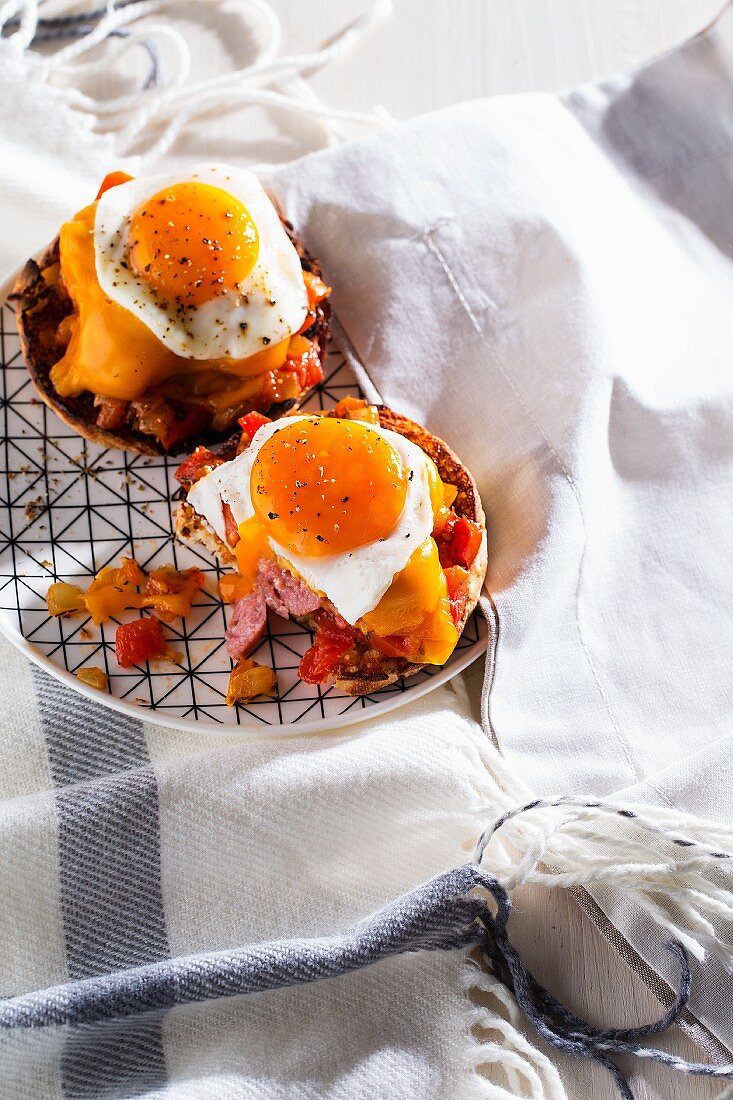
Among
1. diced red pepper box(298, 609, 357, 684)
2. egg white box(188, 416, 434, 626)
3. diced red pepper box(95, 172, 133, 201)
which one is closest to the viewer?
egg white box(188, 416, 434, 626)

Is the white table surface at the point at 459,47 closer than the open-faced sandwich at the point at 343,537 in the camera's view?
No

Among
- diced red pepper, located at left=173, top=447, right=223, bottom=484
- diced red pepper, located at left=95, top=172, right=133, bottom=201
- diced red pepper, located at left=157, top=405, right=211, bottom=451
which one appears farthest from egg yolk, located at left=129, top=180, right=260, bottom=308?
diced red pepper, located at left=173, top=447, right=223, bottom=484

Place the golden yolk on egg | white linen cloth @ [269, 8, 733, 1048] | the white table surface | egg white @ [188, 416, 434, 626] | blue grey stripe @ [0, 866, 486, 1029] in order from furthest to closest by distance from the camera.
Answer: the white table surface < white linen cloth @ [269, 8, 733, 1048] < the golden yolk on egg < egg white @ [188, 416, 434, 626] < blue grey stripe @ [0, 866, 486, 1029]

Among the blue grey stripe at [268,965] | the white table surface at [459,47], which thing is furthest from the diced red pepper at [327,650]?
the white table surface at [459,47]

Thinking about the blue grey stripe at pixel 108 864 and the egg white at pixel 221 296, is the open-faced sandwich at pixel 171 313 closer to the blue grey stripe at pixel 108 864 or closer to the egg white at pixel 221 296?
the egg white at pixel 221 296

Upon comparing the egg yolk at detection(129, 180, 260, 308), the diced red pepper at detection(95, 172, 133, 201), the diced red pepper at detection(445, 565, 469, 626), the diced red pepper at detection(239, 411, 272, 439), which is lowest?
the diced red pepper at detection(445, 565, 469, 626)

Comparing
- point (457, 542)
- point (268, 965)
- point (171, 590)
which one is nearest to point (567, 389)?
point (457, 542)

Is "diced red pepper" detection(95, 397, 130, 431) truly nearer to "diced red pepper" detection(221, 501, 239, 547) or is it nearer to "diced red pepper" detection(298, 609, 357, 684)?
"diced red pepper" detection(221, 501, 239, 547)
